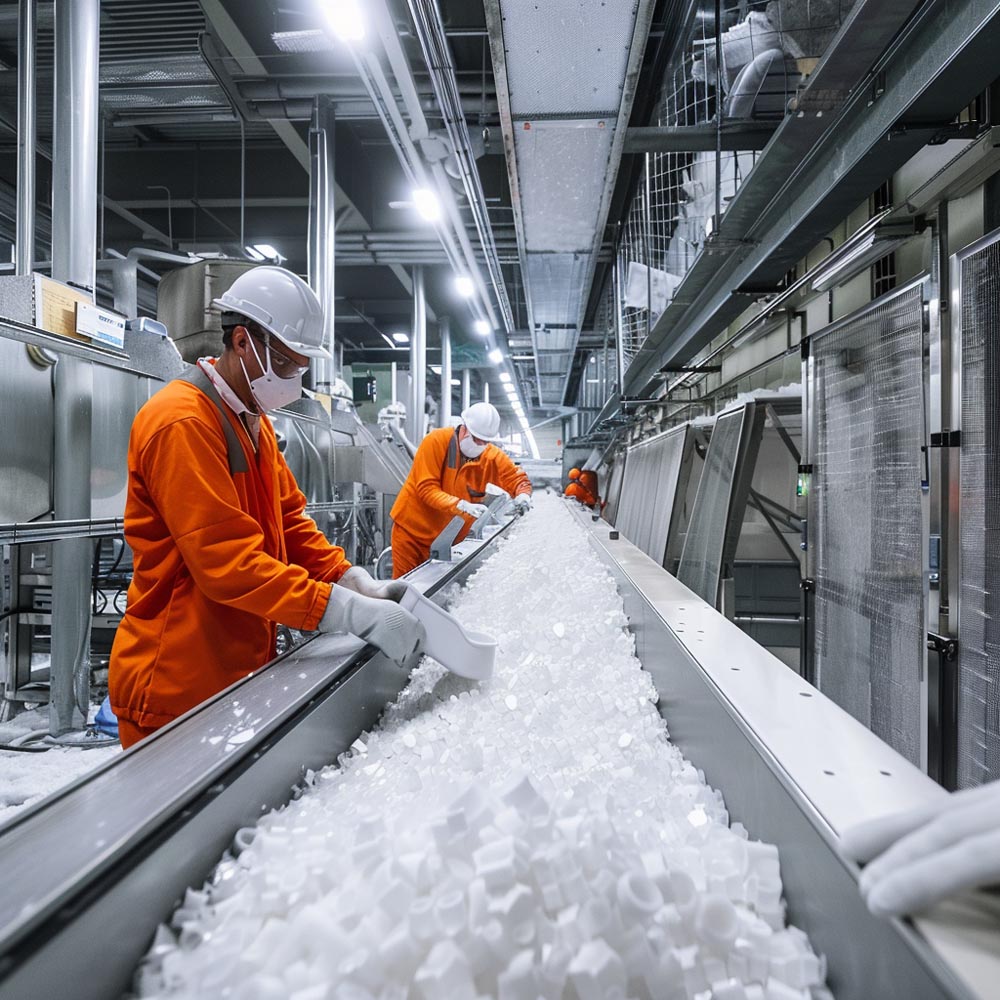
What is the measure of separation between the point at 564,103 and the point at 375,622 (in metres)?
2.61

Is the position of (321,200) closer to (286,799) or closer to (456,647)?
(456,647)

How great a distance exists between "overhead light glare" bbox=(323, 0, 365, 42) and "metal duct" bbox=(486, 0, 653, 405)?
745 millimetres

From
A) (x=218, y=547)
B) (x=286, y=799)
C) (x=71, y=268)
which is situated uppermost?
(x=71, y=268)

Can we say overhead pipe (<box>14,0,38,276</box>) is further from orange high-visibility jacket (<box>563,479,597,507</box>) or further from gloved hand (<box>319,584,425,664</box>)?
orange high-visibility jacket (<box>563,479,597,507</box>)

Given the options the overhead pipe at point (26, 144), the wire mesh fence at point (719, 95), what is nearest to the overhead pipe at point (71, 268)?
the overhead pipe at point (26, 144)

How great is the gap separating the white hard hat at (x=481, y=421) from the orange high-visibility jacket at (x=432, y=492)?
169mm

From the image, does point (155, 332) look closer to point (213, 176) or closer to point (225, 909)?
point (225, 909)

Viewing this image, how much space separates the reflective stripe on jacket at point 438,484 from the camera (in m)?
3.97

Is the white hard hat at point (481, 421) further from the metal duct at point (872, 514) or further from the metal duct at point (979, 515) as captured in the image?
the metal duct at point (979, 515)

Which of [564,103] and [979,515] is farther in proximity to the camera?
[564,103]

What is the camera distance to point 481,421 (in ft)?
14.8

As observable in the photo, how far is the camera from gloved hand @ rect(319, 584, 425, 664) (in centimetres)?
132


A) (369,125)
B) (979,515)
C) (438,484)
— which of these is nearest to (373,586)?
(979,515)

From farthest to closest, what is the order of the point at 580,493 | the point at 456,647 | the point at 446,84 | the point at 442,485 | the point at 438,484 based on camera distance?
the point at 580,493, the point at 442,485, the point at 438,484, the point at 446,84, the point at 456,647
